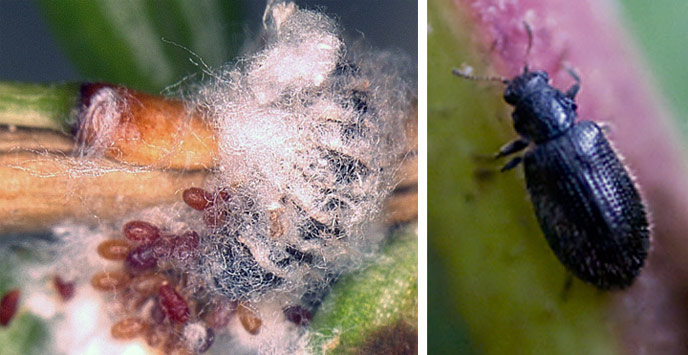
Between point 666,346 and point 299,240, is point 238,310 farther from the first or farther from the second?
point 666,346


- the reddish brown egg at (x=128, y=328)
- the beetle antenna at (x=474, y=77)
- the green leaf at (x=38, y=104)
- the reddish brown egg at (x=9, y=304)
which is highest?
the green leaf at (x=38, y=104)

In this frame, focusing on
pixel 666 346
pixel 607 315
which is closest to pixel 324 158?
pixel 607 315

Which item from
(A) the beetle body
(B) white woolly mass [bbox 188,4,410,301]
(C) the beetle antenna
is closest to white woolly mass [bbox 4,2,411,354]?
(B) white woolly mass [bbox 188,4,410,301]

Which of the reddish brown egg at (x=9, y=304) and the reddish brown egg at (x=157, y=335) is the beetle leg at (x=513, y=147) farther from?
the reddish brown egg at (x=9, y=304)

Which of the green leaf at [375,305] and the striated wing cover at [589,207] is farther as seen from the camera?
the green leaf at [375,305]

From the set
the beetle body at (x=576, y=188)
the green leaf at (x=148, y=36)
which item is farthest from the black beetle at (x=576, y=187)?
the green leaf at (x=148, y=36)

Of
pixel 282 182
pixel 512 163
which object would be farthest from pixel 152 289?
pixel 512 163
